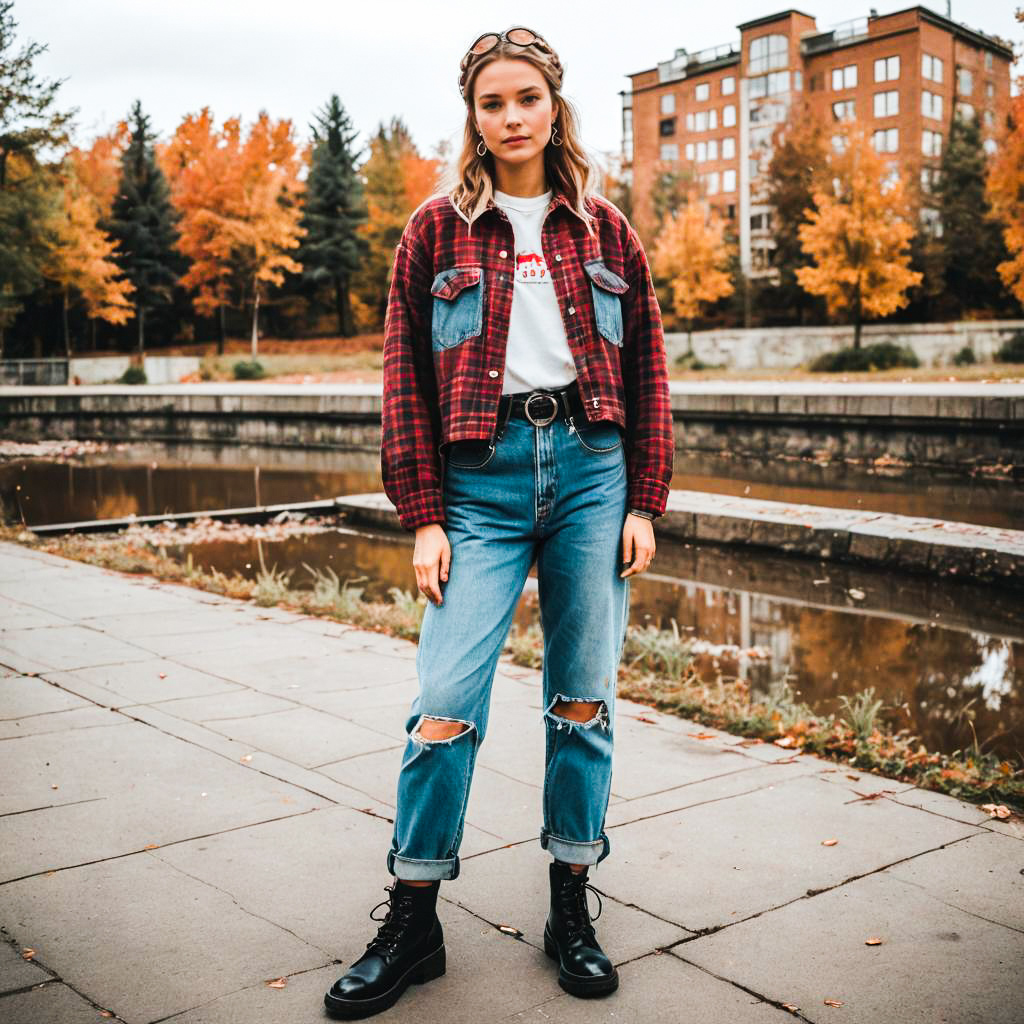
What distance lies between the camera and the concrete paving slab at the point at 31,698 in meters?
4.54

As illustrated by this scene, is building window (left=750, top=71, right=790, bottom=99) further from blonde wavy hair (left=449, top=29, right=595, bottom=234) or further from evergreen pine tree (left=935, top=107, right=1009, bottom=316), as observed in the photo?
blonde wavy hair (left=449, top=29, right=595, bottom=234)

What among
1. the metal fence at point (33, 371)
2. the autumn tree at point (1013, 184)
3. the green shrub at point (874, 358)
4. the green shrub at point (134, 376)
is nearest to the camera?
the autumn tree at point (1013, 184)

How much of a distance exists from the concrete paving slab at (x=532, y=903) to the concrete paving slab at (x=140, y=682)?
211 centimetres

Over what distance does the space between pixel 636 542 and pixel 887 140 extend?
67291 millimetres

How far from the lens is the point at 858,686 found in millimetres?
6023

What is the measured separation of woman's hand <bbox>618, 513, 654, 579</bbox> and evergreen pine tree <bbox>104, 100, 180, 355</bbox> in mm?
45388

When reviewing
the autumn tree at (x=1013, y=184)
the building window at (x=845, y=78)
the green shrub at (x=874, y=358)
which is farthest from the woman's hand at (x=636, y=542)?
the building window at (x=845, y=78)

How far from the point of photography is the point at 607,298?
8.75 ft

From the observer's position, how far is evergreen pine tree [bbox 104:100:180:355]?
45719 mm

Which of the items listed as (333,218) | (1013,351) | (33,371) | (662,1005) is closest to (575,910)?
(662,1005)

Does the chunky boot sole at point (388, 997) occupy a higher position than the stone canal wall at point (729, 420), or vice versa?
the stone canal wall at point (729, 420)

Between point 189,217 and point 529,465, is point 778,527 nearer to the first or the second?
point 529,465

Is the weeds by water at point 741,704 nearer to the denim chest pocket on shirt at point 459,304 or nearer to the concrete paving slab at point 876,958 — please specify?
the concrete paving slab at point 876,958

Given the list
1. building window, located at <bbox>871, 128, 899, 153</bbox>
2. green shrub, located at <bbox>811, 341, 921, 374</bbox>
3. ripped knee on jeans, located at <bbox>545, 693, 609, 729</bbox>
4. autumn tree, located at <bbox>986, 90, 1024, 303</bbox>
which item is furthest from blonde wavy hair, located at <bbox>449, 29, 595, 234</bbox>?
building window, located at <bbox>871, 128, 899, 153</bbox>
